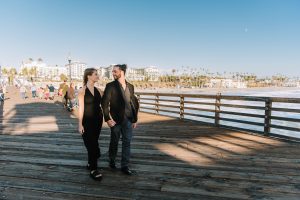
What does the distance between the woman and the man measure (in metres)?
0.14

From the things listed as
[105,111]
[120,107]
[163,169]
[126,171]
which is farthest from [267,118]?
[105,111]

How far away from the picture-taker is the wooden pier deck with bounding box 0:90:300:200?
13.8ft

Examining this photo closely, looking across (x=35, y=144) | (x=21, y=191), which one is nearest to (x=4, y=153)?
(x=35, y=144)

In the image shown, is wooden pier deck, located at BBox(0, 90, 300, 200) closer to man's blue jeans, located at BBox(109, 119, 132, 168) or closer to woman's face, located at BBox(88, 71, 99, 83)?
man's blue jeans, located at BBox(109, 119, 132, 168)

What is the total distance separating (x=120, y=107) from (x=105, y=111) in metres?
0.26

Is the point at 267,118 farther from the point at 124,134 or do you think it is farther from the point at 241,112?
the point at 241,112

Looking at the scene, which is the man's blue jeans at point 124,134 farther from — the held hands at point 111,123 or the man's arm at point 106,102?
the man's arm at point 106,102

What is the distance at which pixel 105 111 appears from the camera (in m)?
4.68

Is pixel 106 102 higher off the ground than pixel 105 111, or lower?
higher

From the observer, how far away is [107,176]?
4.89 meters

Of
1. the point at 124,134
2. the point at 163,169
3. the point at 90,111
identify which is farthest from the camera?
the point at 163,169

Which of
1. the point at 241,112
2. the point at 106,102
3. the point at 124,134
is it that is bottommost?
the point at 241,112

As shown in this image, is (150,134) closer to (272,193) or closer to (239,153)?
(239,153)

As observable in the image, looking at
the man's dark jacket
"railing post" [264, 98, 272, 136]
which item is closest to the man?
the man's dark jacket
